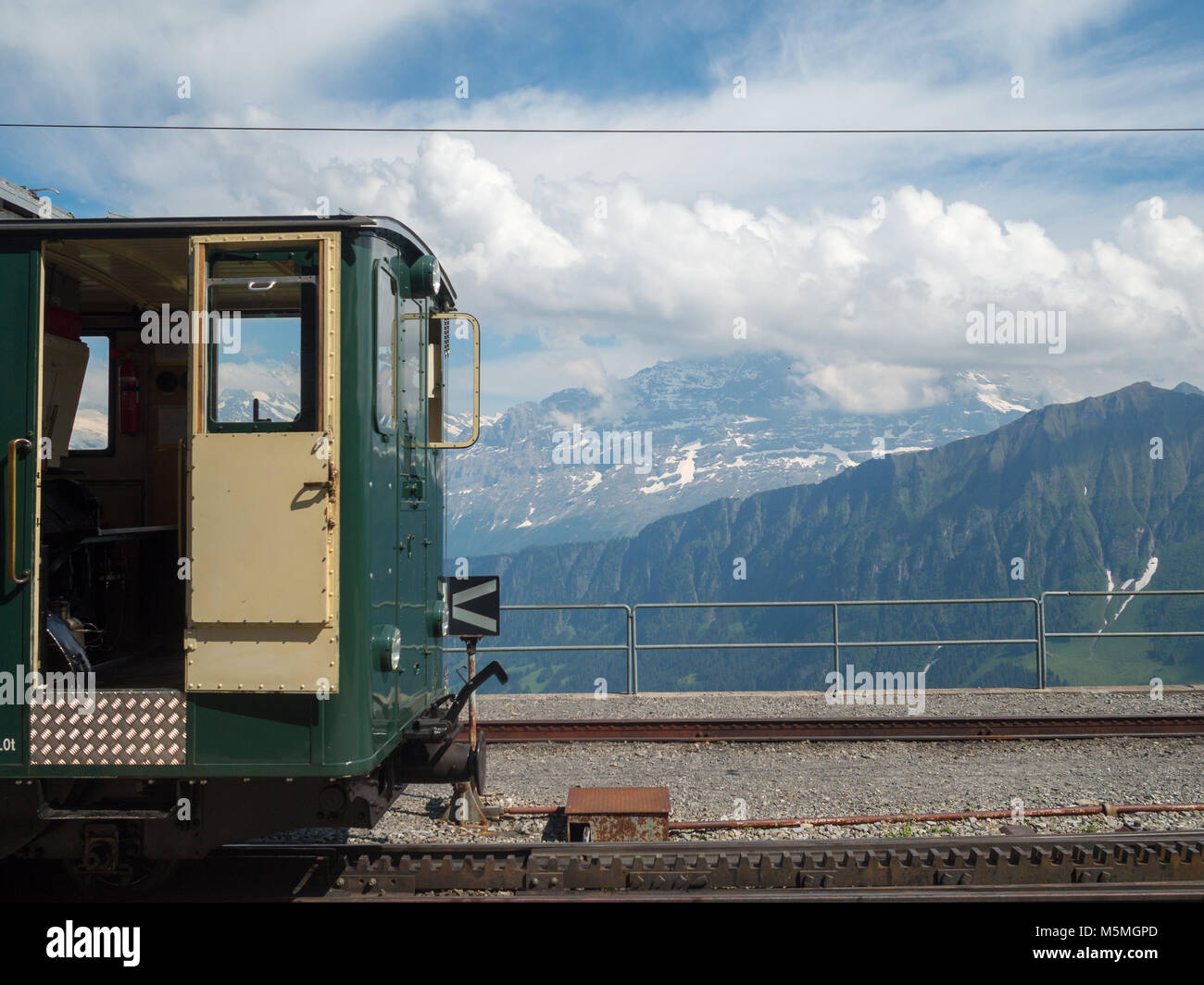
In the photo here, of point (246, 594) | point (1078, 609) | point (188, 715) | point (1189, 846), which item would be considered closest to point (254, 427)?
point (246, 594)

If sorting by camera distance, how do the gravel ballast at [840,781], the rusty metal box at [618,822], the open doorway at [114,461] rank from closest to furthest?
1. the open doorway at [114,461]
2. the rusty metal box at [618,822]
3. the gravel ballast at [840,781]

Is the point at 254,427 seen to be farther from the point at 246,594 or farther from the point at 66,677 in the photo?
the point at 66,677

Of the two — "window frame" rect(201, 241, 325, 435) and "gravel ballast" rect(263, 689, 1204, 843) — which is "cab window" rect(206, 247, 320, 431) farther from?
"gravel ballast" rect(263, 689, 1204, 843)

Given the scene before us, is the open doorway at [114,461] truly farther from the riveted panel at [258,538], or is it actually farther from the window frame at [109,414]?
the riveted panel at [258,538]

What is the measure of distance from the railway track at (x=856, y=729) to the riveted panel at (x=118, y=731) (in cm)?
512

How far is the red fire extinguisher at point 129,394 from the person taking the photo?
22.2ft

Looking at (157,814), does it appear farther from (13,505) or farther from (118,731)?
(13,505)

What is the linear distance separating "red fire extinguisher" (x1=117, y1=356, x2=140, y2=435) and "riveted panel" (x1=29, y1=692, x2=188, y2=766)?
2794 mm

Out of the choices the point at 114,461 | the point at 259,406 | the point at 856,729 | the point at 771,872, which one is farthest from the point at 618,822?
the point at 114,461

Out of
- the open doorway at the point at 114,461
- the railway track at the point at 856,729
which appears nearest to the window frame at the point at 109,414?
the open doorway at the point at 114,461

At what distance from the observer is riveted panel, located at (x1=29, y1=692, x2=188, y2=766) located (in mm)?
4531

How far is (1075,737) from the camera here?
9.20 meters

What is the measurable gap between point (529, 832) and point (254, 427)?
3.71m

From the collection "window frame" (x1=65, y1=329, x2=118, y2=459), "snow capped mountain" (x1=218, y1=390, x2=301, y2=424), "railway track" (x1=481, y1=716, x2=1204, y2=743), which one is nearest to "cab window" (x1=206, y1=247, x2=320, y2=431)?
"snow capped mountain" (x1=218, y1=390, x2=301, y2=424)
